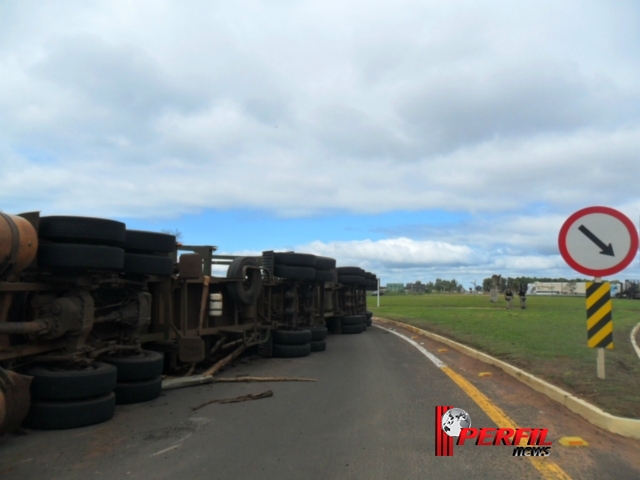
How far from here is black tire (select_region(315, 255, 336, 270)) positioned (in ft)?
41.7

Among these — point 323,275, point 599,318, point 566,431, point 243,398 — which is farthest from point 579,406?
point 323,275

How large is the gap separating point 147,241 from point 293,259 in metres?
4.64

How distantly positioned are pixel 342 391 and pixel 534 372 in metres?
3.14

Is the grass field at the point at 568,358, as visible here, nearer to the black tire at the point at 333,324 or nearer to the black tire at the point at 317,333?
the black tire at the point at 333,324

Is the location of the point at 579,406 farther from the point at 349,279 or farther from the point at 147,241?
the point at 349,279

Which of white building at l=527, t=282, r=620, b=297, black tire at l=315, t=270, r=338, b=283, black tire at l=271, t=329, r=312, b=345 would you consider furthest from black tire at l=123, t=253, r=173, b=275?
white building at l=527, t=282, r=620, b=297

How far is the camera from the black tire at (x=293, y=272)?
1145 centimetres

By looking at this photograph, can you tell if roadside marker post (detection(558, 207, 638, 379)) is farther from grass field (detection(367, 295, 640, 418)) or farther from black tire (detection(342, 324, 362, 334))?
black tire (detection(342, 324, 362, 334))

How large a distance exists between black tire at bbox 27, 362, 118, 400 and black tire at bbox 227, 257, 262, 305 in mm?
4211

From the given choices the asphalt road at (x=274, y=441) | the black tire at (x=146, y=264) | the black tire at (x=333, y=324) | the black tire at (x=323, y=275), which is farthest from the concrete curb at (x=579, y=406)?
the black tire at (x=333, y=324)

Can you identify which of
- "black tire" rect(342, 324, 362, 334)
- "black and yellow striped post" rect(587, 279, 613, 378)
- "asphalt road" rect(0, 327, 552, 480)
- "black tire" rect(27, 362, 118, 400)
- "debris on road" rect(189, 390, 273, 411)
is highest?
"black and yellow striped post" rect(587, 279, 613, 378)

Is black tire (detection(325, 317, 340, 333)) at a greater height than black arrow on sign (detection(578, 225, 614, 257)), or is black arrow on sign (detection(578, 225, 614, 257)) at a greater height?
black arrow on sign (detection(578, 225, 614, 257))

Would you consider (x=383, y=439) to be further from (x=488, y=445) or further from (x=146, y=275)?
(x=146, y=275)

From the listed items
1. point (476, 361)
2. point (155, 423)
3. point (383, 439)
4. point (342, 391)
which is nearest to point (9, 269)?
point (155, 423)
